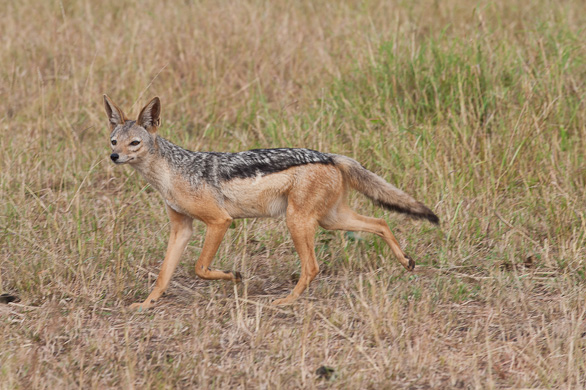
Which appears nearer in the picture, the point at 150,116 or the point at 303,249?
the point at 303,249

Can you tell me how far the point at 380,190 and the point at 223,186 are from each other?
43.2 inches

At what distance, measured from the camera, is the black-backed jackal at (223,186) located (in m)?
5.25

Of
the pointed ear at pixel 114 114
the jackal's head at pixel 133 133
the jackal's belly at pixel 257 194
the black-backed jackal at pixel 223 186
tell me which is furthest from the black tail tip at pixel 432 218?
the pointed ear at pixel 114 114

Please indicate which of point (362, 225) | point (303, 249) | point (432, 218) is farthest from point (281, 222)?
point (432, 218)

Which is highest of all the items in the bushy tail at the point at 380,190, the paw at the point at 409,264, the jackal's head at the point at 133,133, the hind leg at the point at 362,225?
the jackal's head at the point at 133,133

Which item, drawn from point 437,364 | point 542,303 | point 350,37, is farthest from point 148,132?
point 350,37

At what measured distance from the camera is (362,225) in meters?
5.62

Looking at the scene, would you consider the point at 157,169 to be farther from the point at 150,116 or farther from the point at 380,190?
the point at 380,190

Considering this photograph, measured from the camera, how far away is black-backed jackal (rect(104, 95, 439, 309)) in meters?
5.25

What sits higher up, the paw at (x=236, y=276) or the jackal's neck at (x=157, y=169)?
the jackal's neck at (x=157, y=169)

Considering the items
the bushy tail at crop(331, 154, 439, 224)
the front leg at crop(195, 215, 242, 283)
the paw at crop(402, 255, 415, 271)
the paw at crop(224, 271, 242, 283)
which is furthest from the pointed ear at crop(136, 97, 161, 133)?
the paw at crop(402, 255, 415, 271)

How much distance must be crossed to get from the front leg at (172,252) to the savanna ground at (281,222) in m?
0.09

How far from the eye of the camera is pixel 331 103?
8.06 m

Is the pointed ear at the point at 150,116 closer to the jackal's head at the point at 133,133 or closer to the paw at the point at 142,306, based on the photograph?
the jackal's head at the point at 133,133
